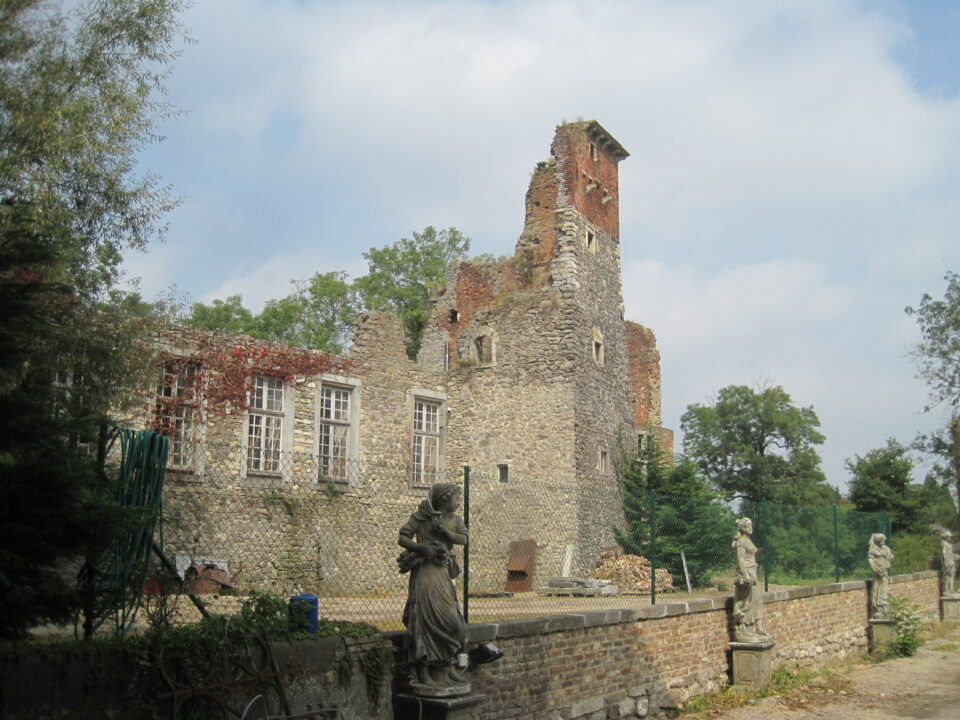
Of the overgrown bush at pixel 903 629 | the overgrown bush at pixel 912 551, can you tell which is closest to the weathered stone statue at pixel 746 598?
the overgrown bush at pixel 903 629

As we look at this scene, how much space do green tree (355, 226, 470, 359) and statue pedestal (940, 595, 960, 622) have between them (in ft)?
77.1

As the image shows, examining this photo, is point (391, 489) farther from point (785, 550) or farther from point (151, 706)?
point (151, 706)

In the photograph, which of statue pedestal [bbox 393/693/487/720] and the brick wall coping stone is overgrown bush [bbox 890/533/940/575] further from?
statue pedestal [bbox 393/693/487/720]

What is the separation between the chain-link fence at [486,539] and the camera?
11609mm

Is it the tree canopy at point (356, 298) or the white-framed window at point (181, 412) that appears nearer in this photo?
the white-framed window at point (181, 412)

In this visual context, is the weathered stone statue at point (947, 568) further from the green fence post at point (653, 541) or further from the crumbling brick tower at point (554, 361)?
the green fence post at point (653, 541)

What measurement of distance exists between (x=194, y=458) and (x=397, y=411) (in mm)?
5450

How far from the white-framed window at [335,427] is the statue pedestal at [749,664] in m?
9.94

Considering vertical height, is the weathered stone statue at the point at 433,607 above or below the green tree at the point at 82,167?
below

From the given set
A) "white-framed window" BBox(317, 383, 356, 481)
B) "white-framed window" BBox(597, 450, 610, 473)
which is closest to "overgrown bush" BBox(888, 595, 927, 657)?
"white-framed window" BBox(597, 450, 610, 473)

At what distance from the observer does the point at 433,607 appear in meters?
6.68

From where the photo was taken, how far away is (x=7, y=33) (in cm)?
1178

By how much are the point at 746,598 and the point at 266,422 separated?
1046cm

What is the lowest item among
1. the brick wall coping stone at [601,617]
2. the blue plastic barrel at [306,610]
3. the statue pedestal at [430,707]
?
the statue pedestal at [430,707]
